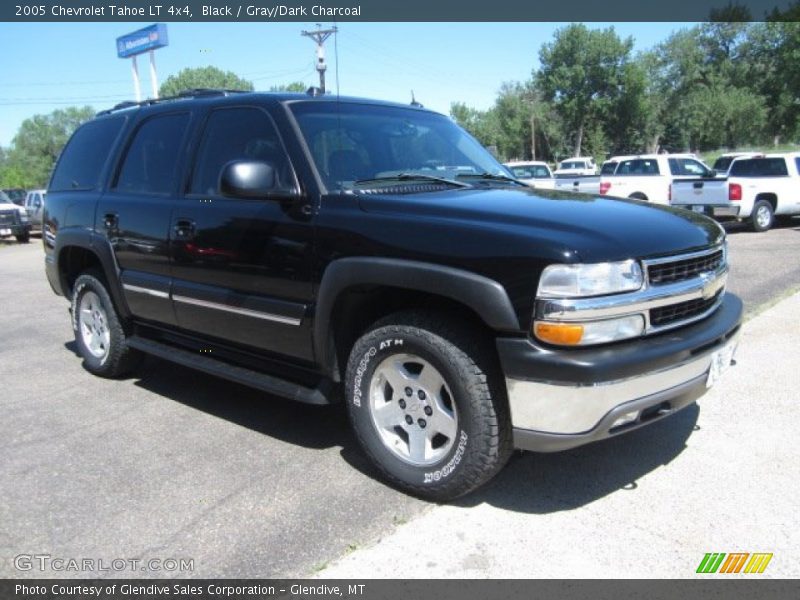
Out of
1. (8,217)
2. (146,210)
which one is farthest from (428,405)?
(8,217)

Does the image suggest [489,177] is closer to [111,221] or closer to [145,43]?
[111,221]

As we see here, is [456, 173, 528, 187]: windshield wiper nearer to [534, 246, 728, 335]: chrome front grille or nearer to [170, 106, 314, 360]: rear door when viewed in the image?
[170, 106, 314, 360]: rear door

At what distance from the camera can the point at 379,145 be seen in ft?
13.0

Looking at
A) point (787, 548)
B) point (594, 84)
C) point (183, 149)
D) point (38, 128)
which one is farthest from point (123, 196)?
point (38, 128)

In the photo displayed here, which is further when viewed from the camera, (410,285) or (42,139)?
(42,139)

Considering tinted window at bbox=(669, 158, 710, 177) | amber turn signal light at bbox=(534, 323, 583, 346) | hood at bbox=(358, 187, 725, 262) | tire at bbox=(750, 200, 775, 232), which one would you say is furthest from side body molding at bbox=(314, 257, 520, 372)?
tinted window at bbox=(669, 158, 710, 177)

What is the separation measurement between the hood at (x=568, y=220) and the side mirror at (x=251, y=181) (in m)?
0.46

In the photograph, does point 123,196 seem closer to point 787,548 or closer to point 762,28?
point 787,548

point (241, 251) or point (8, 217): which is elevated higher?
point (241, 251)

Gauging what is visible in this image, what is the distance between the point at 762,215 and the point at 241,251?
49.5ft

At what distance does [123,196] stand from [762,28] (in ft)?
280

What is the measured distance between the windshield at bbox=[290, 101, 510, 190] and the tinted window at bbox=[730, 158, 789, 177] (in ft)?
46.7

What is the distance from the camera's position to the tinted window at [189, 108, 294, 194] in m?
3.83

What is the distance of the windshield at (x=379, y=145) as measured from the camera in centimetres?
372
